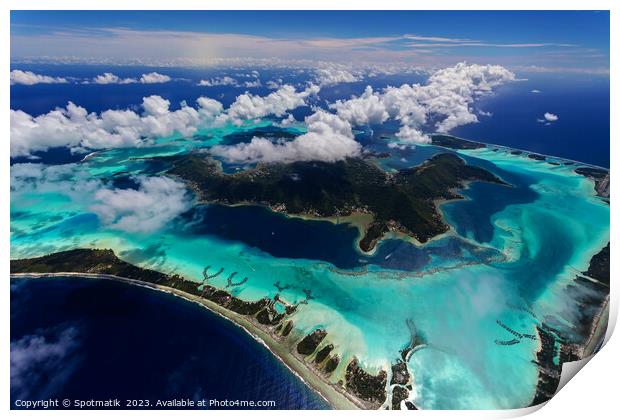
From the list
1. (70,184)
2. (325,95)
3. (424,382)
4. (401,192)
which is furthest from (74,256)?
(325,95)

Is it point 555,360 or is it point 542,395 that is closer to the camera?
point 542,395

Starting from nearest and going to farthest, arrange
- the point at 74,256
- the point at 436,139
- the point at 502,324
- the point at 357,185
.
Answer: the point at 502,324
the point at 74,256
the point at 357,185
the point at 436,139

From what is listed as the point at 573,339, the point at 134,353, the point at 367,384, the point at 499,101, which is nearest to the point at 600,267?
the point at 573,339

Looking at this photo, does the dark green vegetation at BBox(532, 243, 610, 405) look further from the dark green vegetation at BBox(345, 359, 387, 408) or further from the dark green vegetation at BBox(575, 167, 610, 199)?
the dark green vegetation at BBox(575, 167, 610, 199)

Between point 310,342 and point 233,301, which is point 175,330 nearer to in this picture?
point 233,301

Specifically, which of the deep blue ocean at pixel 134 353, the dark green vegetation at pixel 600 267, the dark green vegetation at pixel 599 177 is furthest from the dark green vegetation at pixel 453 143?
the deep blue ocean at pixel 134 353

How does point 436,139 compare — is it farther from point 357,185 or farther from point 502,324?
point 502,324

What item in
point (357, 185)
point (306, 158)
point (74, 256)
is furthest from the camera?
point (306, 158)
